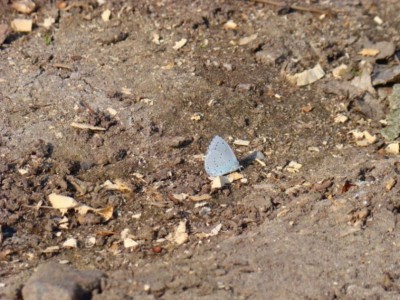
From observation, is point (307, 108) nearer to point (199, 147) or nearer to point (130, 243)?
point (199, 147)

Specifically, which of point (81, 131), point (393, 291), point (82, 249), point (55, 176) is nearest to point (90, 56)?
point (81, 131)

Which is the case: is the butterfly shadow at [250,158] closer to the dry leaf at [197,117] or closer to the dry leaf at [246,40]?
the dry leaf at [197,117]

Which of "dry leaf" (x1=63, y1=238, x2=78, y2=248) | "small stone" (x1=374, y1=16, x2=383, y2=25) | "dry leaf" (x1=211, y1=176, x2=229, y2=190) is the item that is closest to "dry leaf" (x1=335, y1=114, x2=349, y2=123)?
"dry leaf" (x1=211, y1=176, x2=229, y2=190)

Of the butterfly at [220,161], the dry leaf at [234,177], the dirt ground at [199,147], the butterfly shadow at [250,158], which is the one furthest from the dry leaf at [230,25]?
the dry leaf at [234,177]

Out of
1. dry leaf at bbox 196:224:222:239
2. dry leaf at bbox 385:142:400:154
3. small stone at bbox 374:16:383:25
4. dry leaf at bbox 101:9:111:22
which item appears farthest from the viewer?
small stone at bbox 374:16:383:25

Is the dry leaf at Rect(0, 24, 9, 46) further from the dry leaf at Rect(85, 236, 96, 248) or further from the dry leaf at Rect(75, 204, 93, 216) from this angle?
the dry leaf at Rect(85, 236, 96, 248)

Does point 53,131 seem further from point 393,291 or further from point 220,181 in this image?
point 393,291

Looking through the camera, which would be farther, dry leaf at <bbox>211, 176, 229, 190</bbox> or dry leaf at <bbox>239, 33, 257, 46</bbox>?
dry leaf at <bbox>239, 33, 257, 46</bbox>

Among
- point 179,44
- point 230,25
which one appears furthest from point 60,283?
point 230,25
